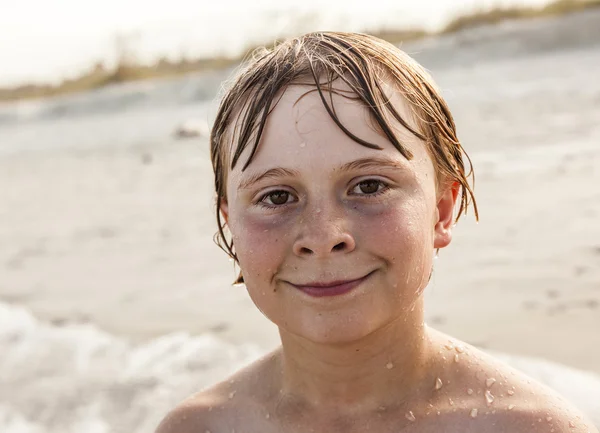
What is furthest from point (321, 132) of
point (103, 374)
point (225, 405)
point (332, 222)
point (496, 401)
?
point (103, 374)

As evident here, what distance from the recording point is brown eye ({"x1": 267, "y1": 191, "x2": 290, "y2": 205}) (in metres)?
2.18

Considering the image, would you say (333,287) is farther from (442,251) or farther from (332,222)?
(442,251)

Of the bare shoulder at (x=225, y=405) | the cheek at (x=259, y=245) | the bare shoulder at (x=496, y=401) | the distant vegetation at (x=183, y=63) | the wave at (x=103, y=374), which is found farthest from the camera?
the distant vegetation at (x=183, y=63)

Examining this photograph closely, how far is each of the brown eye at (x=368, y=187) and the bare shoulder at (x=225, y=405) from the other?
0.82 metres

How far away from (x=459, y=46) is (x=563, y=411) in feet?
41.6

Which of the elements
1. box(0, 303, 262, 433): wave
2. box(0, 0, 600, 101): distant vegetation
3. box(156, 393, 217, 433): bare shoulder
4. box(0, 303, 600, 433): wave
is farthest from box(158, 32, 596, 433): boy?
box(0, 0, 600, 101): distant vegetation

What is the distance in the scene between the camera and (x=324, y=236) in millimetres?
2049

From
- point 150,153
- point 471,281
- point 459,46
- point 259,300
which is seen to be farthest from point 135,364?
point 459,46

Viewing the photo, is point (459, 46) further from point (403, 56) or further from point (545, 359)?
point (403, 56)

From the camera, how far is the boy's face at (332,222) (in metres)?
2.08

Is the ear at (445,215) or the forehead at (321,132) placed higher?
the forehead at (321,132)

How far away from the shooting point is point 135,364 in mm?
4312

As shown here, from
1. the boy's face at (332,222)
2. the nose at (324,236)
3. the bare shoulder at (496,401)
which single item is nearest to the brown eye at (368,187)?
the boy's face at (332,222)

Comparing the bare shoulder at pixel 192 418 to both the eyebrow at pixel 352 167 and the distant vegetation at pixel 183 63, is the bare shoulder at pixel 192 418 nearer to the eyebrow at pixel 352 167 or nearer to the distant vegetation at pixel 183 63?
the eyebrow at pixel 352 167
